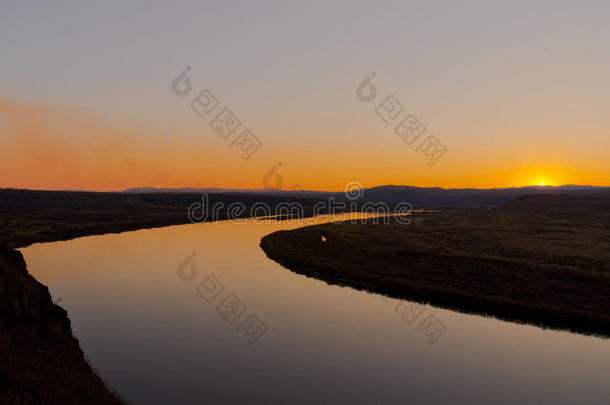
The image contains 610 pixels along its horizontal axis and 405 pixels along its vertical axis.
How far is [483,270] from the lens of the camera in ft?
125

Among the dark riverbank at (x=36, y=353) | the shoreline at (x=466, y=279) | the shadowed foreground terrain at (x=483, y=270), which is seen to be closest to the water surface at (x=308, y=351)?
the dark riverbank at (x=36, y=353)

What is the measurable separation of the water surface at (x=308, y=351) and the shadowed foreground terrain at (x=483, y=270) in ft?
9.05

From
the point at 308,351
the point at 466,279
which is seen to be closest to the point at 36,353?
the point at 308,351

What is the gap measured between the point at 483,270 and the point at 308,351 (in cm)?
2619

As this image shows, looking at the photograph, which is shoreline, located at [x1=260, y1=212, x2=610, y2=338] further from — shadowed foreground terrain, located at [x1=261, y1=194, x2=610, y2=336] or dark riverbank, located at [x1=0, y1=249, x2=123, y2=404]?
dark riverbank, located at [x1=0, y1=249, x2=123, y2=404]

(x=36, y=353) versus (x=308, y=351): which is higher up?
(x=36, y=353)

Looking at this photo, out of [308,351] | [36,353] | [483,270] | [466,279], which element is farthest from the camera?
[483,270]

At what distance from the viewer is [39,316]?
1881 centimetres

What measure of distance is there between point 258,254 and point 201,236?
80.8 ft

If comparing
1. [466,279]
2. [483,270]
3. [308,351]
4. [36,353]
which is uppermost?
[36,353]

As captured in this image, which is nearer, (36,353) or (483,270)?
(36,353)

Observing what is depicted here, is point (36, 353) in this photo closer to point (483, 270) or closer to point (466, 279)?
point (466, 279)

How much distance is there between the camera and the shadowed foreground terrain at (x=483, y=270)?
27984 millimetres

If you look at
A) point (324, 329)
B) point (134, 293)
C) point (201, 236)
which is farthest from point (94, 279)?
point (201, 236)
